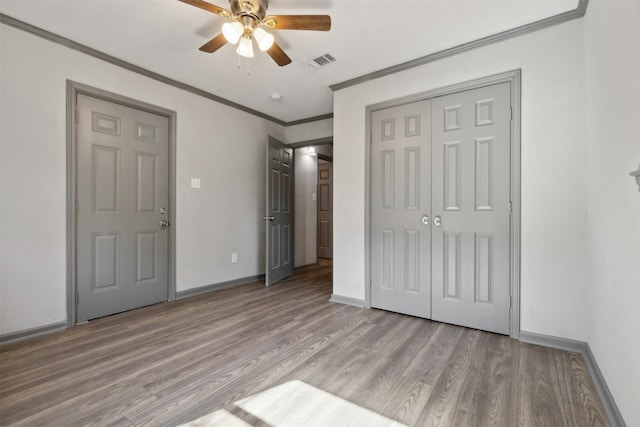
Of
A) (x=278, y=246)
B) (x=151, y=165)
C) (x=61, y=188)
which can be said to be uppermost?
(x=151, y=165)

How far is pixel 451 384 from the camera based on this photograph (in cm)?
169

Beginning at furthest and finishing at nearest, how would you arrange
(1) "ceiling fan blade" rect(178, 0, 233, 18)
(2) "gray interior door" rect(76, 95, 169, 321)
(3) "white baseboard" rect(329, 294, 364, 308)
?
(3) "white baseboard" rect(329, 294, 364, 308)
(2) "gray interior door" rect(76, 95, 169, 321)
(1) "ceiling fan blade" rect(178, 0, 233, 18)

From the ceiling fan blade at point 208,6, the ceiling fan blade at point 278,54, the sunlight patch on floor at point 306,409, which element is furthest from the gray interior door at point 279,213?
the sunlight patch on floor at point 306,409

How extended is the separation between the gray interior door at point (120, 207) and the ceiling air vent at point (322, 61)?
180 cm

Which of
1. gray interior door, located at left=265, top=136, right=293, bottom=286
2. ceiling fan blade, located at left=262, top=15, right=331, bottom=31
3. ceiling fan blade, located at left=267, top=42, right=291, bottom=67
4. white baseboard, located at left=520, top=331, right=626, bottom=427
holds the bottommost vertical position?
white baseboard, located at left=520, top=331, right=626, bottom=427

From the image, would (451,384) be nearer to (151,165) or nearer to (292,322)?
Answer: (292,322)

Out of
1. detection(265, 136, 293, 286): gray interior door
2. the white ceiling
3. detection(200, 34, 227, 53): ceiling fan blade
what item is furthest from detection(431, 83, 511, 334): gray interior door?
detection(265, 136, 293, 286): gray interior door

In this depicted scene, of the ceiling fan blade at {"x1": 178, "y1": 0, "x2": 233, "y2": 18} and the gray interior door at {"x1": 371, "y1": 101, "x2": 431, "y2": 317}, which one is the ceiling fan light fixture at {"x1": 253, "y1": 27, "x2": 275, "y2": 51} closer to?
the ceiling fan blade at {"x1": 178, "y1": 0, "x2": 233, "y2": 18}

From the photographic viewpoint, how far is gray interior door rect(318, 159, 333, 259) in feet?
Answer: 21.7

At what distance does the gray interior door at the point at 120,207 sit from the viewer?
2.65 metres

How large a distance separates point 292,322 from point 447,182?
1.93 m

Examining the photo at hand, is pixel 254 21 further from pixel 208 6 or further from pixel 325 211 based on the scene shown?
pixel 325 211

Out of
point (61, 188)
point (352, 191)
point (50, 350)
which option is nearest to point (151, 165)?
point (61, 188)

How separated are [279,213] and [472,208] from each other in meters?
2.62
